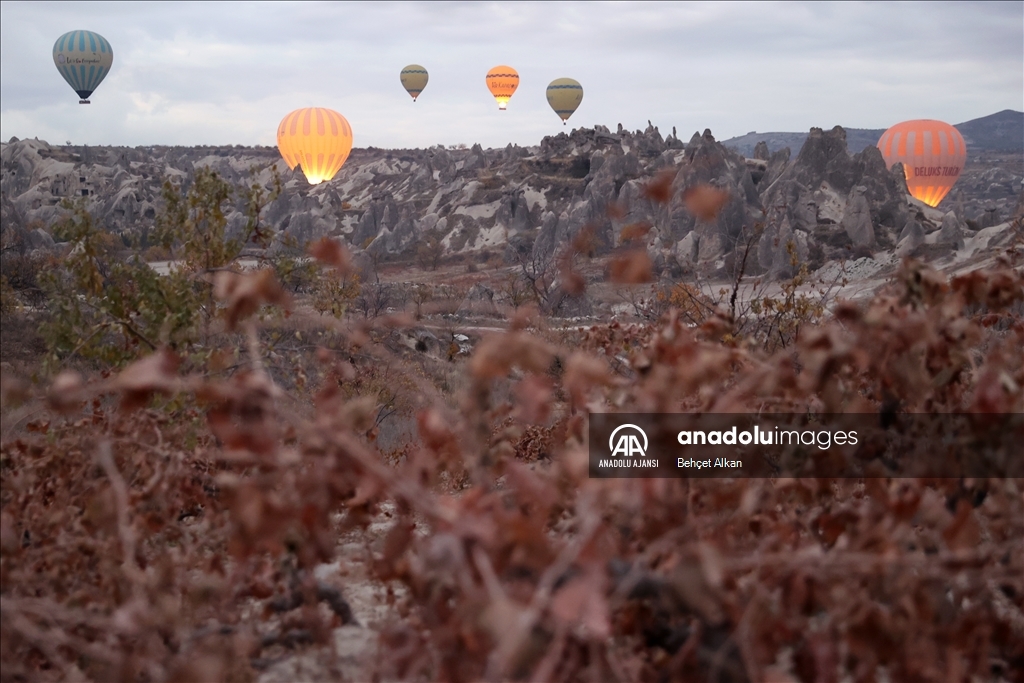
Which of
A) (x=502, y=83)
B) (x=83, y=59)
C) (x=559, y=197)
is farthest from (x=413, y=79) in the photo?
(x=83, y=59)

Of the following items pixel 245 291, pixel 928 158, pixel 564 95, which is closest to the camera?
pixel 245 291

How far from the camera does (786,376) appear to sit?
5.26ft

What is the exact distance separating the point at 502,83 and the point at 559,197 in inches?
529

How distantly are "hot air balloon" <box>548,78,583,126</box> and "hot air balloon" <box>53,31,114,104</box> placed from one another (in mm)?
30429

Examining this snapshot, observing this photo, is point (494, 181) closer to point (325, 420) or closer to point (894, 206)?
point (894, 206)

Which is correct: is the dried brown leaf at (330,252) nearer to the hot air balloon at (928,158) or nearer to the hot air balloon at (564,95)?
the hot air balloon at (928,158)

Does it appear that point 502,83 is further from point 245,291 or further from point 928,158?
point 245,291

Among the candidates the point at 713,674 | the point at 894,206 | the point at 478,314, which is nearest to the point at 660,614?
the point at 713,674

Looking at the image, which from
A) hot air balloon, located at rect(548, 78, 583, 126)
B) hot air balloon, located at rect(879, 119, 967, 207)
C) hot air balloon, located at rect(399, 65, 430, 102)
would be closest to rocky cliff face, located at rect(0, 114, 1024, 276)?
hot air balloon, located at rect(879, 119, 967, 207)

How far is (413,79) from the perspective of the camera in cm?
6694

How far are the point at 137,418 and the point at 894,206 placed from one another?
138 feet

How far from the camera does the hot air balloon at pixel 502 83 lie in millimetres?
63938

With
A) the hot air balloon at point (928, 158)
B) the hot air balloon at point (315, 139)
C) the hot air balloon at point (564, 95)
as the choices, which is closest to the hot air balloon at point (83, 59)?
the hot air balloon at point (315, 139)

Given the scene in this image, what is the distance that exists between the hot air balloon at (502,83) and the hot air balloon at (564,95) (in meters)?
3.71
